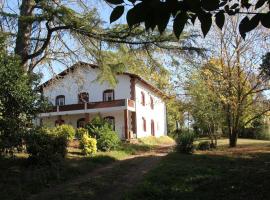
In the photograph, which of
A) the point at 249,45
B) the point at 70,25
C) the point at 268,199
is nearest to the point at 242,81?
the point at 249,45

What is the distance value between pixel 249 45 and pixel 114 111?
15.2m

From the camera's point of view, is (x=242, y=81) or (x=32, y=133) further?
(x=242, y=81)

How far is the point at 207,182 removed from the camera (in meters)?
→ 11.4

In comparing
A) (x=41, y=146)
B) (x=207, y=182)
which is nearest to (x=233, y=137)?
(x=41, y=146)

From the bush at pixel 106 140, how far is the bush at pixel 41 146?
23.0 ft

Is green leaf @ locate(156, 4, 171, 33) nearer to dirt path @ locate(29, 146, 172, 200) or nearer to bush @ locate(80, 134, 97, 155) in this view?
dirt path @ locate(29, 146, 172, 200)

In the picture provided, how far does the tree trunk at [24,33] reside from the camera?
14.7 m

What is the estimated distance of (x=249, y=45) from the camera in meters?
27.1

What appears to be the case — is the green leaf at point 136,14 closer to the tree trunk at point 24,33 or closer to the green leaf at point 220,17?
the green leaf at point 220,17

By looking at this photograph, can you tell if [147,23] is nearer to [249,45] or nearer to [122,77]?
[249,45]

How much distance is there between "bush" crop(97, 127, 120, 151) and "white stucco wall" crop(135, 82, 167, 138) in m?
12.3

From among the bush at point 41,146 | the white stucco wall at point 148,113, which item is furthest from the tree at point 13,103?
the white stucco wall at point 148,113

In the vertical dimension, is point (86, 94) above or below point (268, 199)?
above

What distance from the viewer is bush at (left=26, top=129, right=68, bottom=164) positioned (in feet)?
45.1
